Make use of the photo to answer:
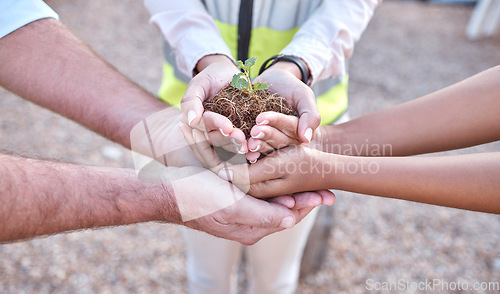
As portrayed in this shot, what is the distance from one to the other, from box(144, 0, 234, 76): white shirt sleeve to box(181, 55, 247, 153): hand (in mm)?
44

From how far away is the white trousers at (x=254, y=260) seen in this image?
1.97 metres

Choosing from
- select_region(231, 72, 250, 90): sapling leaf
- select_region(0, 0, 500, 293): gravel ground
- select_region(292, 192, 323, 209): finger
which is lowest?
select_region(0, 0, 500, 293): gravel ground

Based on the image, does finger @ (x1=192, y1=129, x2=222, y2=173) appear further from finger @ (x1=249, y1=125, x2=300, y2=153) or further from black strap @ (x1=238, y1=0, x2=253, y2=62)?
black strap @ (x1=238, y1=0, x2=253, y2=62)

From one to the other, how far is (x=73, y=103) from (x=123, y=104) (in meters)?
0.23

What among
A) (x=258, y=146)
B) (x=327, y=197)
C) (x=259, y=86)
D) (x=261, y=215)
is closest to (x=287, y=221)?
(x=261, y=215)

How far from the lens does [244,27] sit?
1729 millimetres

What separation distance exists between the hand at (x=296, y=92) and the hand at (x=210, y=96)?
164mm

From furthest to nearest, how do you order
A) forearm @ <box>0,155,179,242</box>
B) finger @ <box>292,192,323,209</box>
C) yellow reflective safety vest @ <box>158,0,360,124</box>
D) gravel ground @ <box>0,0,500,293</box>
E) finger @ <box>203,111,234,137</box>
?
gravel ground @ <box>0,0,500,293</box>, yellow reflective safety vest @ <box>158,0,360,124</box>, finger @ <box>292,192,323,209</box>, finger @ <box>203,111,234,137</box>, forearm @ <box>0,155,179,242</box>

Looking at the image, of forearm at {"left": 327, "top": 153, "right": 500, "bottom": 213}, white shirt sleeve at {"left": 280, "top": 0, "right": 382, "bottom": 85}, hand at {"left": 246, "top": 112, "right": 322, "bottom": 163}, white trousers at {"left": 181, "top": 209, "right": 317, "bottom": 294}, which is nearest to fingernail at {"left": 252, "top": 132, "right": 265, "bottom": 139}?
hand at {"left": 246, "top": 112, "right": 322, "bottom": 163}

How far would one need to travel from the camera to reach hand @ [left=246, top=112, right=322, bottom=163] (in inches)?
56.6

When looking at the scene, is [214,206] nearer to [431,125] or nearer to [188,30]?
[188,30]

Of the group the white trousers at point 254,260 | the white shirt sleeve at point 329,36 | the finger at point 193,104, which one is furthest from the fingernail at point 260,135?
the white trousers at point 254,260

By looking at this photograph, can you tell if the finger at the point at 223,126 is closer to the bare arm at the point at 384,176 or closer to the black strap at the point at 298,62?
the bare arm at the point at 384,176

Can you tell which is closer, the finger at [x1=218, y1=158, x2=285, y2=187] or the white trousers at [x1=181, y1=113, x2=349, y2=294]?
the finger at [x1=218, y1=158, x2=285, y2=187]
